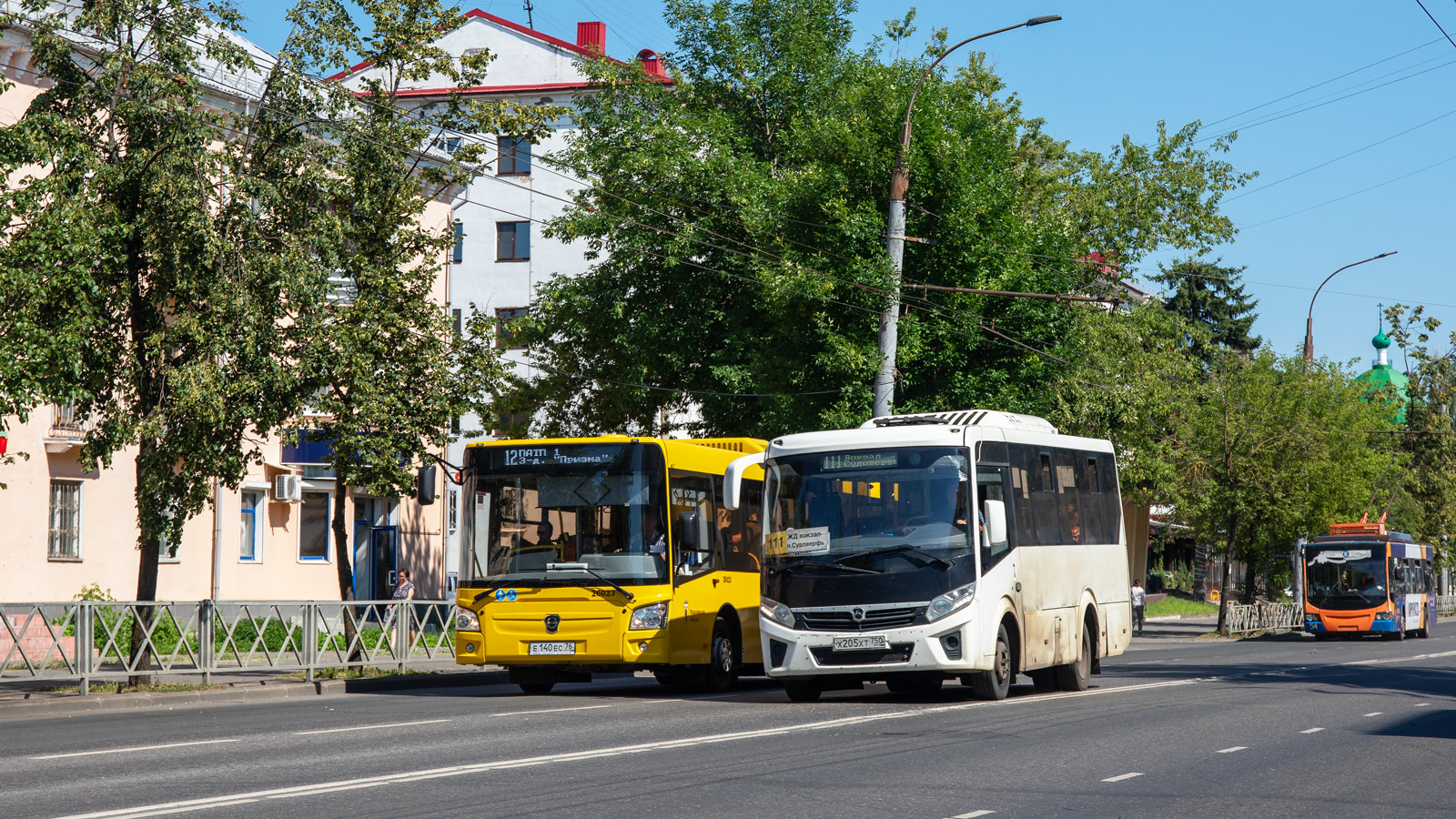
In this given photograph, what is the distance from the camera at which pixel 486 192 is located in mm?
56031

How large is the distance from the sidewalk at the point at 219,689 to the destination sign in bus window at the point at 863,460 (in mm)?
7417

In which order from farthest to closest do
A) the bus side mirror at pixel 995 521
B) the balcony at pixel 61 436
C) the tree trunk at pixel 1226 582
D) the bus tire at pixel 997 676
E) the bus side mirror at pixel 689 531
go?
the tree trunk at pixel 1226 582 < the balcony at pixel 61 436 < the bus side mirror at pixel 689 531 < the bus tire at pixel 997 676 < the bus side mirror at pixel 995 521

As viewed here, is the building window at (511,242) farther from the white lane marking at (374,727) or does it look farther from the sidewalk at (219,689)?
the white lane marking at (374,727)

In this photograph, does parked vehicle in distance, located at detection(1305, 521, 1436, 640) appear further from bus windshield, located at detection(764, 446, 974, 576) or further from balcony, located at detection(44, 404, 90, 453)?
balcony, located at detection(44, 404, 90, 453)

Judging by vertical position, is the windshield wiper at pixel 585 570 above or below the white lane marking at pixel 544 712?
above

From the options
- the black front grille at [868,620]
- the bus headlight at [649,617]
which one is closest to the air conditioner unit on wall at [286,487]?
the bus headlight at [649,617]

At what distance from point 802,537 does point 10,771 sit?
8.29 meters

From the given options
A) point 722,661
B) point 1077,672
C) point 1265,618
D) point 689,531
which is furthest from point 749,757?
point 1265,618

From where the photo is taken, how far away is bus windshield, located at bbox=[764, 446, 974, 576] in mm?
16031

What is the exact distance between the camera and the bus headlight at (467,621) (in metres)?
18.5

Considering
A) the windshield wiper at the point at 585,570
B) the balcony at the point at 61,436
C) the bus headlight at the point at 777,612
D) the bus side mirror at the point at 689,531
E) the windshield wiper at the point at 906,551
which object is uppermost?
the balcony at the point at 61,436

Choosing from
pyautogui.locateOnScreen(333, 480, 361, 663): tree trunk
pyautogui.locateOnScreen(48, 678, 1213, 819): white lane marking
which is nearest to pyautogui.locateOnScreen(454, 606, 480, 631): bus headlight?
pyautogui.locateOnScreen(333, 480, 361, 663): tree trunk

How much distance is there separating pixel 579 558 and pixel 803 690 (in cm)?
302

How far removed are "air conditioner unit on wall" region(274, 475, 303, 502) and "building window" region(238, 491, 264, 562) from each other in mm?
507
